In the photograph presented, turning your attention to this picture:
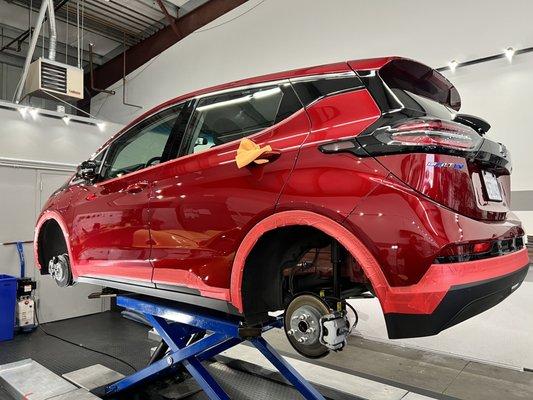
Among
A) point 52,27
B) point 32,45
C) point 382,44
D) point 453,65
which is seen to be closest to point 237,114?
point 453,65

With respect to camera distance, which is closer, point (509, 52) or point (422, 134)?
point (422, 134)

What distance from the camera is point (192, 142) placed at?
2.04 m

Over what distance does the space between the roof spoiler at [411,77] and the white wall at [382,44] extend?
7.47 ft

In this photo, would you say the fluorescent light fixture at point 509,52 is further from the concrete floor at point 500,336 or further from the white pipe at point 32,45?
the white pipe at point 32,45

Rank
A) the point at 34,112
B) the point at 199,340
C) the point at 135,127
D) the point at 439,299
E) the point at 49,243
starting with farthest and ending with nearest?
the point at 34,112 < the point at 49,243 < the point at 135,127 < the point at 199,340 < the point at 439,299

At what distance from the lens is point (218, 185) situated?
1733mm

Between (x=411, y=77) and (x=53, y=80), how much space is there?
5371mm

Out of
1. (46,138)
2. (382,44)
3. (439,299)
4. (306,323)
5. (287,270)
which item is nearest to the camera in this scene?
(439,299)

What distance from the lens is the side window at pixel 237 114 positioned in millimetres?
1671

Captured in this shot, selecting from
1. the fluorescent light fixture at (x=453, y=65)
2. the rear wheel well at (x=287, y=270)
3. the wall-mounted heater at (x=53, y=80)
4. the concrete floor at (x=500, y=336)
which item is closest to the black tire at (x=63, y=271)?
the rear wheel well at (x=287, y=270)

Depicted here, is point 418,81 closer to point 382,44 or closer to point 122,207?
point 122,207

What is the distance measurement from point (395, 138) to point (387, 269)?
16.6 inches

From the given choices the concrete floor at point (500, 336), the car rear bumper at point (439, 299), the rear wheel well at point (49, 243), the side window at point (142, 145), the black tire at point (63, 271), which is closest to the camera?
the car rear bumper at point (439, 299)

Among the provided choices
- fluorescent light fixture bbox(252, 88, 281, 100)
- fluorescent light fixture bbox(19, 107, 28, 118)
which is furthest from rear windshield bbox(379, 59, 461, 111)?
fluorescent light fixture bbox(19, 107, 28, 118)
